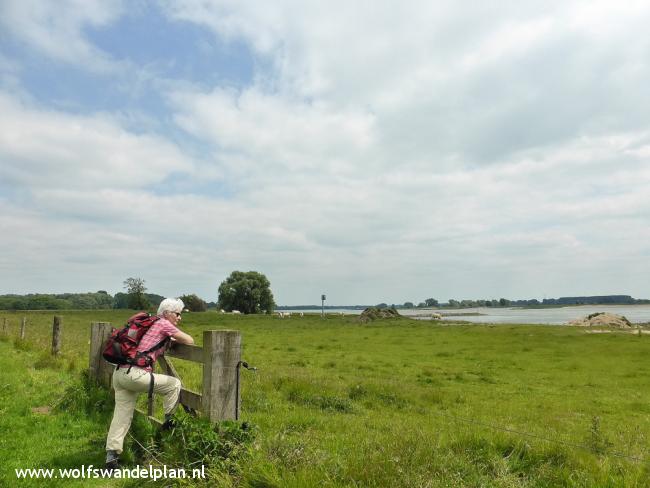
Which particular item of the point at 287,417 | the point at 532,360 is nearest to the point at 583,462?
the point at 287,417

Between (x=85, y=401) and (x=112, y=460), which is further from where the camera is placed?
(x=85, y=401)

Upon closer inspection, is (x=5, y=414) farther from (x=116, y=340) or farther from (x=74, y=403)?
(x=116, y=340)

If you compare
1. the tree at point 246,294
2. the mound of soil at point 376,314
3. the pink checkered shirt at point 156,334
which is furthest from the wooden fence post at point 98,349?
the tree at point 246,294

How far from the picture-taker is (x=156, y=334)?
21.4 feet

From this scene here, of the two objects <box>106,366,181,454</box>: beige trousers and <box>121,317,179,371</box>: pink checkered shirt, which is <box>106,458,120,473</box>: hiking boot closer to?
<box>106,366,181,454</box>: beige trousers

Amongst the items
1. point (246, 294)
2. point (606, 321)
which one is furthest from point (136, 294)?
point (606, 321)

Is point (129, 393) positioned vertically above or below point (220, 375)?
below

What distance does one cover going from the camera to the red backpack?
635 cm

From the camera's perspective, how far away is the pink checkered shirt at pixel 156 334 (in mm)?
6473

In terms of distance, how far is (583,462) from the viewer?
662 centimetres

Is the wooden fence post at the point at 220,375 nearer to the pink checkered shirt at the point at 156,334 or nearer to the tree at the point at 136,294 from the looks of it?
the pink checkered shirt at the point at 156,334

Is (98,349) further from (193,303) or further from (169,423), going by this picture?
(193,303)

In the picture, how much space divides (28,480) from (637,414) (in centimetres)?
1648

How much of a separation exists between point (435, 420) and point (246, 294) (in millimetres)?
107682
